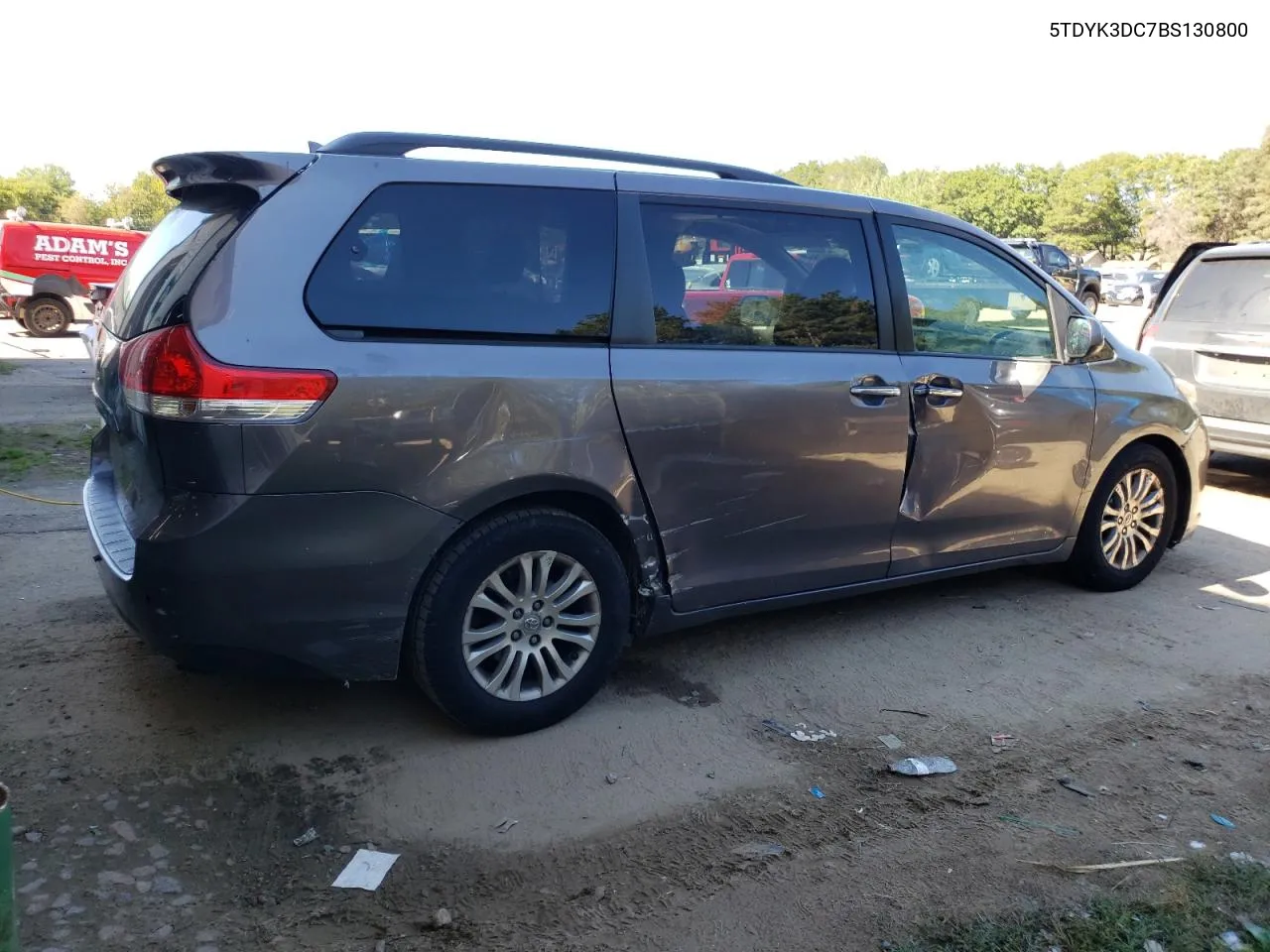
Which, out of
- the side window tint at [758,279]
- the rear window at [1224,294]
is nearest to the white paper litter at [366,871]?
the side window tint at [758,279]

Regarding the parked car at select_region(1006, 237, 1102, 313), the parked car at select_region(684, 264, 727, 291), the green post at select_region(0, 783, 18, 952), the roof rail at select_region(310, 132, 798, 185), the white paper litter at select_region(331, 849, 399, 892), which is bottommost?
the white paper litter at select_region(331, 849, 399, 892)

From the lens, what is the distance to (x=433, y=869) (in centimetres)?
280

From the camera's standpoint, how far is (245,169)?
10.4 ft

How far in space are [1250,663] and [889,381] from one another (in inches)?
81.3

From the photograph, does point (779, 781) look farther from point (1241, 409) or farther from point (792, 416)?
point (1241, 409)

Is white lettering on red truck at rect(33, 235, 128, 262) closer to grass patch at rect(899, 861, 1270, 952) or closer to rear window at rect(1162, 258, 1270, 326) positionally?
rear window at rect(1162, 258, 1270, 326)

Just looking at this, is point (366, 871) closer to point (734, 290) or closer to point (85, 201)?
point (734, 290)

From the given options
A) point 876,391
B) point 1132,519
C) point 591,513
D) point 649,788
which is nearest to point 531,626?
point 591,513

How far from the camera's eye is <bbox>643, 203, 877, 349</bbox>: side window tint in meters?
3.73

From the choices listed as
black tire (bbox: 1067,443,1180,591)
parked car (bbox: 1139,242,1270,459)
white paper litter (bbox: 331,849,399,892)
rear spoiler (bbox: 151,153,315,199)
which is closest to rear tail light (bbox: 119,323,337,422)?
rear spoiler (bbox: 151,153,315,199)

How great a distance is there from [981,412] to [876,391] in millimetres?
648

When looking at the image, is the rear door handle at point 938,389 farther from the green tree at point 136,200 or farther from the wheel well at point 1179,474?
the green tree at point 136,200

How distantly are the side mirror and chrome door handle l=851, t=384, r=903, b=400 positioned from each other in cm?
125

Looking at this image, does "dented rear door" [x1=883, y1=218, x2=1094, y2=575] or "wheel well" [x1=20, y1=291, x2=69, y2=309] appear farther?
"wheel well" [x1=20, y1=291, x2=69, y2=309]
